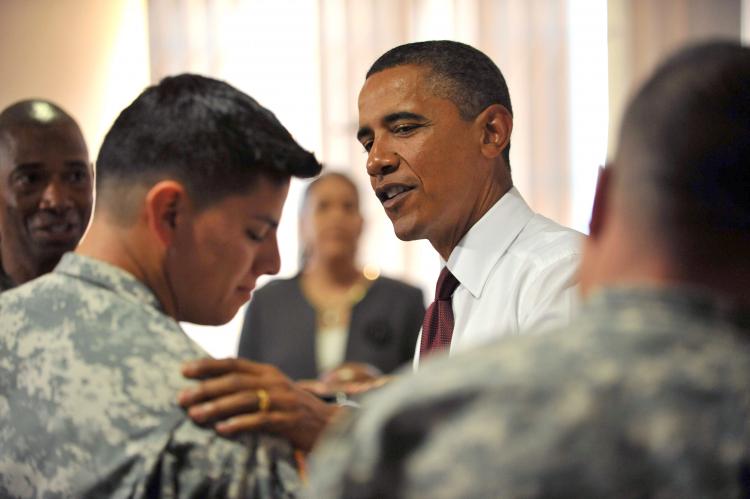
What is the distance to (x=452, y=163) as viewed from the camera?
2.09m

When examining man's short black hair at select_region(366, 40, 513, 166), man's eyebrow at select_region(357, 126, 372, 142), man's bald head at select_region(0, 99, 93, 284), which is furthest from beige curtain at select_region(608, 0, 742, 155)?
man's bald head at select_region(0, 99, 93, 284)

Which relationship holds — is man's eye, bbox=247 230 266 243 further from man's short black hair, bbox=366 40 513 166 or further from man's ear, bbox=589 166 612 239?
man's short black hair, bbox=366 40 513 166

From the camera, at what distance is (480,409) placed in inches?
30.1

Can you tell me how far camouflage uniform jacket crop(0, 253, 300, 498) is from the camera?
1.12 metres

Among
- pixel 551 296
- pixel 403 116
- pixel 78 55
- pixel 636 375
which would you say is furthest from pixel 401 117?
pixel 78 55

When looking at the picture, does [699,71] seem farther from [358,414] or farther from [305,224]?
[305,224]

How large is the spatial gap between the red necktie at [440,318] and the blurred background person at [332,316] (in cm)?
119

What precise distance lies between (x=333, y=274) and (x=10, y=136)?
1322 mm

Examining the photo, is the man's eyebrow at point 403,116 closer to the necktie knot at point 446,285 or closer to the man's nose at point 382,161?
the man's nose at point 382,161

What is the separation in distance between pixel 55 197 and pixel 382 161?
3.01 feet

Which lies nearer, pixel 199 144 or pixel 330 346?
pixel 199 144

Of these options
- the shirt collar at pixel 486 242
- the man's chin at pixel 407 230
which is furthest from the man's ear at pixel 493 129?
the man's chin at pixel 407 230

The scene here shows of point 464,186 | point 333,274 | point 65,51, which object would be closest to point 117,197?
point 464,186

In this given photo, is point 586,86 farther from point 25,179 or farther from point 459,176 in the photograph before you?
point 25,179
